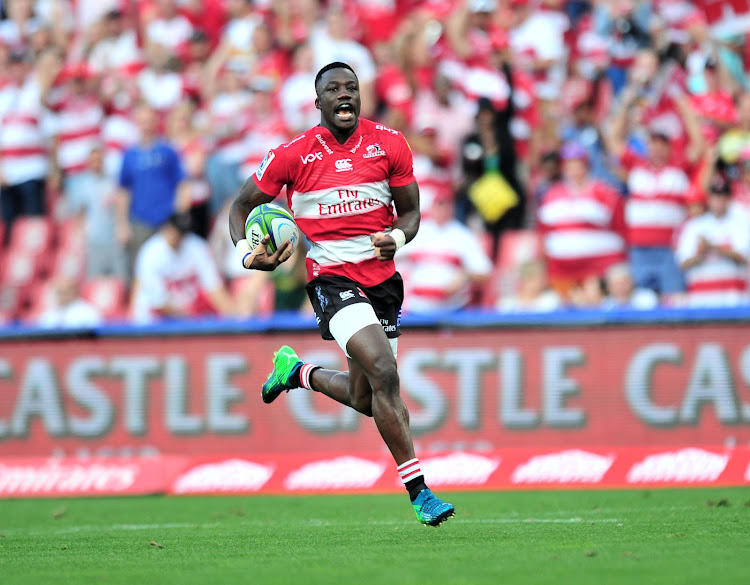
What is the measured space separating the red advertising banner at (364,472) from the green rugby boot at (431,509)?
4.26m

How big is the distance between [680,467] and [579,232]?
3553mm

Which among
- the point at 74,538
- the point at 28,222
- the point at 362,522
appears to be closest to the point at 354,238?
the point at 362,522

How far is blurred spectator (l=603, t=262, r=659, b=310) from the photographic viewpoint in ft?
43.4

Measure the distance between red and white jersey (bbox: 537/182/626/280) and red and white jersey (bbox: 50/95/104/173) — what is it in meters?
6.37

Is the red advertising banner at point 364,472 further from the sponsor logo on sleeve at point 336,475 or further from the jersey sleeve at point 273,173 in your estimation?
the jersey sleeve at point 273,173

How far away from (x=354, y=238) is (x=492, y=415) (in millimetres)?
4633

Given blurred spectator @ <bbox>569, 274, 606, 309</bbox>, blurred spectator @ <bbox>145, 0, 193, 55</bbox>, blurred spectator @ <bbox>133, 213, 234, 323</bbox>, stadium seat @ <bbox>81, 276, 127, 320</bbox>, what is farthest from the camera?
blurred spectator @ <bbox>145, 0, 193, 55</bbox>

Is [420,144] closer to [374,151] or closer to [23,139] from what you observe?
[23,139]

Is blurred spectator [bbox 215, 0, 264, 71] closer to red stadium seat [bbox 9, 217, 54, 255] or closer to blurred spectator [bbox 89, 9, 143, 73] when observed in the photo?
blurred spectator [bbox 89, 9, 143, 73]

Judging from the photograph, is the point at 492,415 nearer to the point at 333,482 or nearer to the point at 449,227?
the point at 333,482

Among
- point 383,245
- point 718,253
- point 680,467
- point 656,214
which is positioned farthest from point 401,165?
point 656,214

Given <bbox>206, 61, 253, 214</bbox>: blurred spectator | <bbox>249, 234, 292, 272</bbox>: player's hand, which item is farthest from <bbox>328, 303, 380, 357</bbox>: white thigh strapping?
<bbox>206, 61, 253, 214</bbox>: blurred spectator

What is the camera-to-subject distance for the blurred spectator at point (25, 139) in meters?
16.9

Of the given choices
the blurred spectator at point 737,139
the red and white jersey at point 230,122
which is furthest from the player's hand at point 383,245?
the red and white jersey at point 230,122
